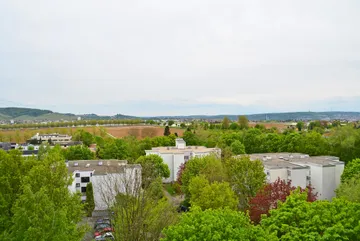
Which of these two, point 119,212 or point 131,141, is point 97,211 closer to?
point 119,212

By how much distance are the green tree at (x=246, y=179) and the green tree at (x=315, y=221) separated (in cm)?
1185

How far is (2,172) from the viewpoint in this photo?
16609 millimetres

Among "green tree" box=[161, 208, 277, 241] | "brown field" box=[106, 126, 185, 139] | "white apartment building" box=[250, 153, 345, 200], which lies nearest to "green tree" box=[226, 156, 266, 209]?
"white apartment building" box=[250, 153, 345, 200]

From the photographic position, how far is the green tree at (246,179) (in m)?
26.9

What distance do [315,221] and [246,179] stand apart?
1394cm

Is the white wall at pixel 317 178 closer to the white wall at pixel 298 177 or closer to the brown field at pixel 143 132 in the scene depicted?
the white wall at pixel 298 177

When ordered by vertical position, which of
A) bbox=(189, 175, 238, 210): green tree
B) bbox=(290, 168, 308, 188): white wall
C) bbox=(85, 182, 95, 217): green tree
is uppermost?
bbox=(189, 175, 238, 210): green tree

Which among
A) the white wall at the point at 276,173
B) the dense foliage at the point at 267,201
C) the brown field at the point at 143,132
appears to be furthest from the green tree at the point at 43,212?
the brown field at the point at 143,132

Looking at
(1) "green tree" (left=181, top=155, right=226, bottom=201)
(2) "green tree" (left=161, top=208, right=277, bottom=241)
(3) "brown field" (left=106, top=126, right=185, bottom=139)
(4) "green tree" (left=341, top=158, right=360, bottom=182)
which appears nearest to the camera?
(2) "green tree" (left=161, top=208, right=277, bottom=241)

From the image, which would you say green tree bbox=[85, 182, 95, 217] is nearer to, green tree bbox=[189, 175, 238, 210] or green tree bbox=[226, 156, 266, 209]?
green tree bbox=[189, 175, 238, 210]

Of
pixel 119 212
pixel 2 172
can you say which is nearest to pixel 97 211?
pixel 2 172

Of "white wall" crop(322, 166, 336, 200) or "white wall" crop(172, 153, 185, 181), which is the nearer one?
"white wall" crop(322, 166, 336, 200)

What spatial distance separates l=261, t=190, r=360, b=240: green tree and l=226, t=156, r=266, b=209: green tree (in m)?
11.8

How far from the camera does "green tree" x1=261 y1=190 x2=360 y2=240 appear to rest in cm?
1249
